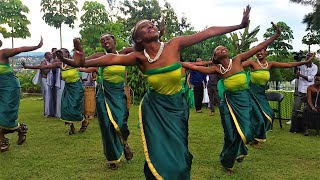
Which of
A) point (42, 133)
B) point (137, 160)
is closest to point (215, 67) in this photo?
point (137, 160)

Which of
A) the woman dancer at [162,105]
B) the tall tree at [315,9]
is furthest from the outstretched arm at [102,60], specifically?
the tall tree at [315,9]

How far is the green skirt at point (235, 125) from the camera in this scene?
556 centimetres

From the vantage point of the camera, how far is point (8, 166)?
6098 mm

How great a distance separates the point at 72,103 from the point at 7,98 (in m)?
1.94

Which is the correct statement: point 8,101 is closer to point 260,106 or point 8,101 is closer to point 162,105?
point 162,105

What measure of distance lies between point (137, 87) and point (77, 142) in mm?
8378

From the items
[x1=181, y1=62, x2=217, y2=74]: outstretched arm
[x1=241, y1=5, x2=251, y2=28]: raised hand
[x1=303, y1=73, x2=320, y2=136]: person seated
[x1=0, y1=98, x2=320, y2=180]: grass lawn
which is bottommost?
[x1=0, y1=98, x2=320, y2=180]: grass lawn

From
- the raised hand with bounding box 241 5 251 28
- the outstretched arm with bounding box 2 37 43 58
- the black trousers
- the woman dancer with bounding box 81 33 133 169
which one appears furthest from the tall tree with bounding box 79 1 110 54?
the raised hand with bounding box 241 5 251 28

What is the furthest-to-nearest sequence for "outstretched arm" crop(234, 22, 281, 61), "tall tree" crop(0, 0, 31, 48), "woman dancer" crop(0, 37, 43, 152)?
"tall tree" crop(0, 0, 31, 48)
"woman dancer" crop(0, 37, 43, 152)
"outstretched arm" crop(234, 22, 281, 61)

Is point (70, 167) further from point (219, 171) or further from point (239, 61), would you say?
point (239, 61)

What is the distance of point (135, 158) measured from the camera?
→ 255 inches

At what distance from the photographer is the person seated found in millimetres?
8742

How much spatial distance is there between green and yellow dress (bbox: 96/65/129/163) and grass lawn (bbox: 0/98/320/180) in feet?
1.05

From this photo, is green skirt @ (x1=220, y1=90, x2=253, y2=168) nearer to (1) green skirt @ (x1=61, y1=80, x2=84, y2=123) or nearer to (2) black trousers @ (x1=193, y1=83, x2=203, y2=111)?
(1) green skirt @ (x1=61, y1=80, x2=84, y2=123)
